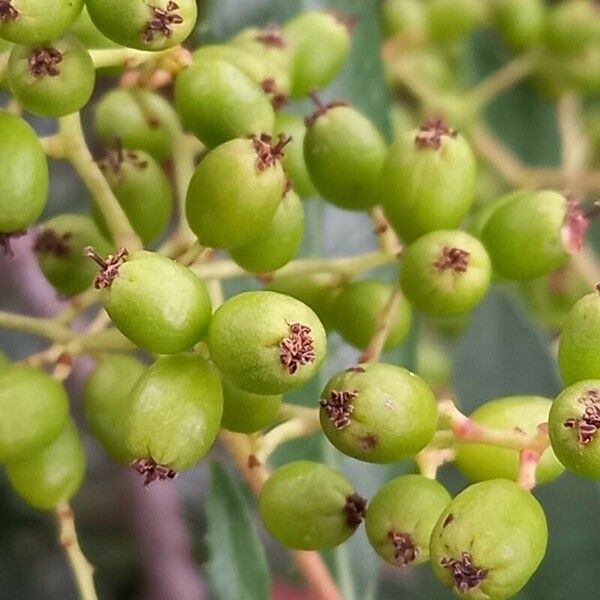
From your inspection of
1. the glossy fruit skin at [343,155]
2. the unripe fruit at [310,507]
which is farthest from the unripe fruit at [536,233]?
the unripe fruit at [310,507]

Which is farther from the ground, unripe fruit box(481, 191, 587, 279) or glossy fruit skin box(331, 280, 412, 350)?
unripe fruit box(481, 191, 587, 279)

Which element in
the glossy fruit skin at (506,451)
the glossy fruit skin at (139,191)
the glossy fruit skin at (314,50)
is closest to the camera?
the glossy fruit skin at (506,451)

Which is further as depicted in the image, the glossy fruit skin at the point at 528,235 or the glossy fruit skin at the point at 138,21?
the glossy fruit skin at the point at 528,235

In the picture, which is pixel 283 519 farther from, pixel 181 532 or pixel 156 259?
pixel 181 532

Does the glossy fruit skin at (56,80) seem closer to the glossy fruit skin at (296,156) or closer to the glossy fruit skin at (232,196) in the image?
the glossy fruit skin at (232,196)

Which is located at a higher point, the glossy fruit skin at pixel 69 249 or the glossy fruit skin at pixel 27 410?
the glossy fruit skin at pixel 69 249

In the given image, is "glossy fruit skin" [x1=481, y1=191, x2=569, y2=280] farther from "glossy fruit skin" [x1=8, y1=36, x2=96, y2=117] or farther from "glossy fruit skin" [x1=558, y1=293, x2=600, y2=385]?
"glossy fruit skin" [x1=8, y1=36, x2=96, y2=117]

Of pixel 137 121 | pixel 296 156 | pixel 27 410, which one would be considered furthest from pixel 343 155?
pixel 27 410

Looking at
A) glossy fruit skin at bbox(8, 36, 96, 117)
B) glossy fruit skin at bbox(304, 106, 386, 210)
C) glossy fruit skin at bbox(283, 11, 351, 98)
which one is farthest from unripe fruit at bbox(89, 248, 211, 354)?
glossy fruit skin at bbox(283, 11, 351, 98)
